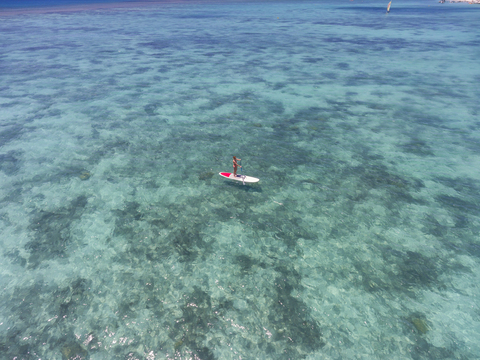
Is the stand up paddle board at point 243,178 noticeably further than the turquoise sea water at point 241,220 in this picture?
Yes

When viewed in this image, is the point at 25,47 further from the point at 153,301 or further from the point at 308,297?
the point at 308,297

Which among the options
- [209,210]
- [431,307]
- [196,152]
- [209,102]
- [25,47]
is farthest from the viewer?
[25,47]

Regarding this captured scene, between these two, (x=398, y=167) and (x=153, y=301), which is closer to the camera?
(x=153, y=301)

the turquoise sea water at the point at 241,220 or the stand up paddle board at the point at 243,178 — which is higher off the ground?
the stand up paddle board at the point at 243,178

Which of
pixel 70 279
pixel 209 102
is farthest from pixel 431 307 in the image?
pixel 209 102

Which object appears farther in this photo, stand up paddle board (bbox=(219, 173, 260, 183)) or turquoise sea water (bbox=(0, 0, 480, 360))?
stand up paddle board (bbox=(219, 173, 260, 183))

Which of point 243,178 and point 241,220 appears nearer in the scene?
point 241,220

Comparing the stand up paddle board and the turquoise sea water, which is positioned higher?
the stand up paddle board

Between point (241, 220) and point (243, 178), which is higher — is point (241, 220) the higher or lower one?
the lower one
